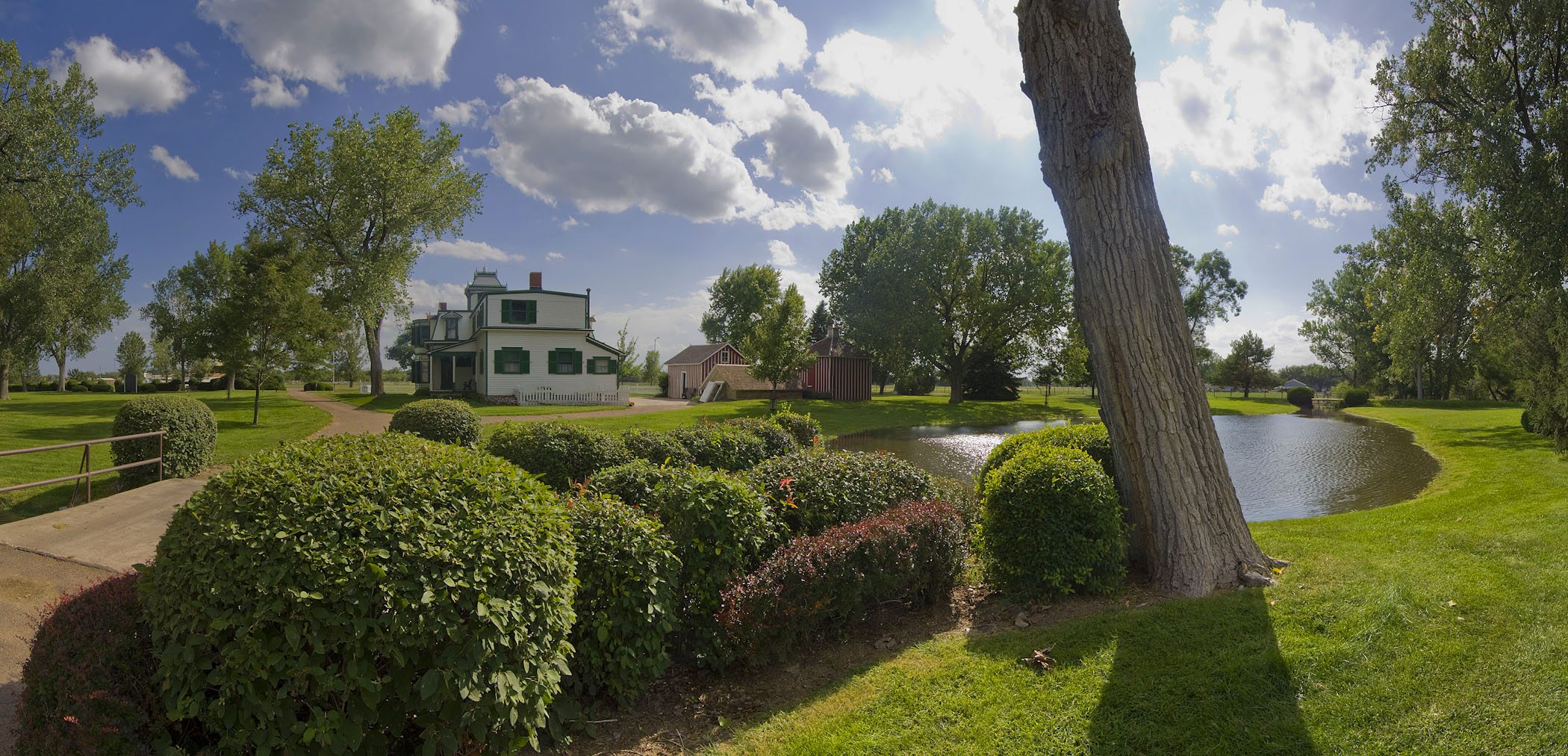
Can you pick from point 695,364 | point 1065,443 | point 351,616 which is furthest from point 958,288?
point 351,616

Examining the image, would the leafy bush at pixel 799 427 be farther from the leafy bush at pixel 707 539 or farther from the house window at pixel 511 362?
the house window at pixel 511 362

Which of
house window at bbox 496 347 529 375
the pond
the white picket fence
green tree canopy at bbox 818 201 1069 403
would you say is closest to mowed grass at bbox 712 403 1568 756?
the pond

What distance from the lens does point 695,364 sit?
151 feet

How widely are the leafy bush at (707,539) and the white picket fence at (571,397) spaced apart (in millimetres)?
28633

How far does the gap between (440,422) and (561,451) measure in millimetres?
5604

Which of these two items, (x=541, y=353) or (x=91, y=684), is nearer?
(x=91, y=684)

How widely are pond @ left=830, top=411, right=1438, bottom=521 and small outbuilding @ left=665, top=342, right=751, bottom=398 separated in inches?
864

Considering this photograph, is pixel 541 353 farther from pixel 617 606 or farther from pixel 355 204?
pixel 617 606

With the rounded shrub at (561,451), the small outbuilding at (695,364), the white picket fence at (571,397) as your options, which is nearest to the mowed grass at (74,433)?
the rounded shrub at (561,451)

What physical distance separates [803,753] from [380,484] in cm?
252

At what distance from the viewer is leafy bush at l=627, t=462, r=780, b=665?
A: 14.3ft

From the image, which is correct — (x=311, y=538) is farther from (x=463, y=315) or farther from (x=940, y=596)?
(x=463, y=315)

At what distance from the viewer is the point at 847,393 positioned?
41.5 meters

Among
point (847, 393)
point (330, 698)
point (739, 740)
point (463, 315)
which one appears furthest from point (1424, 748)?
point (463, 315)
